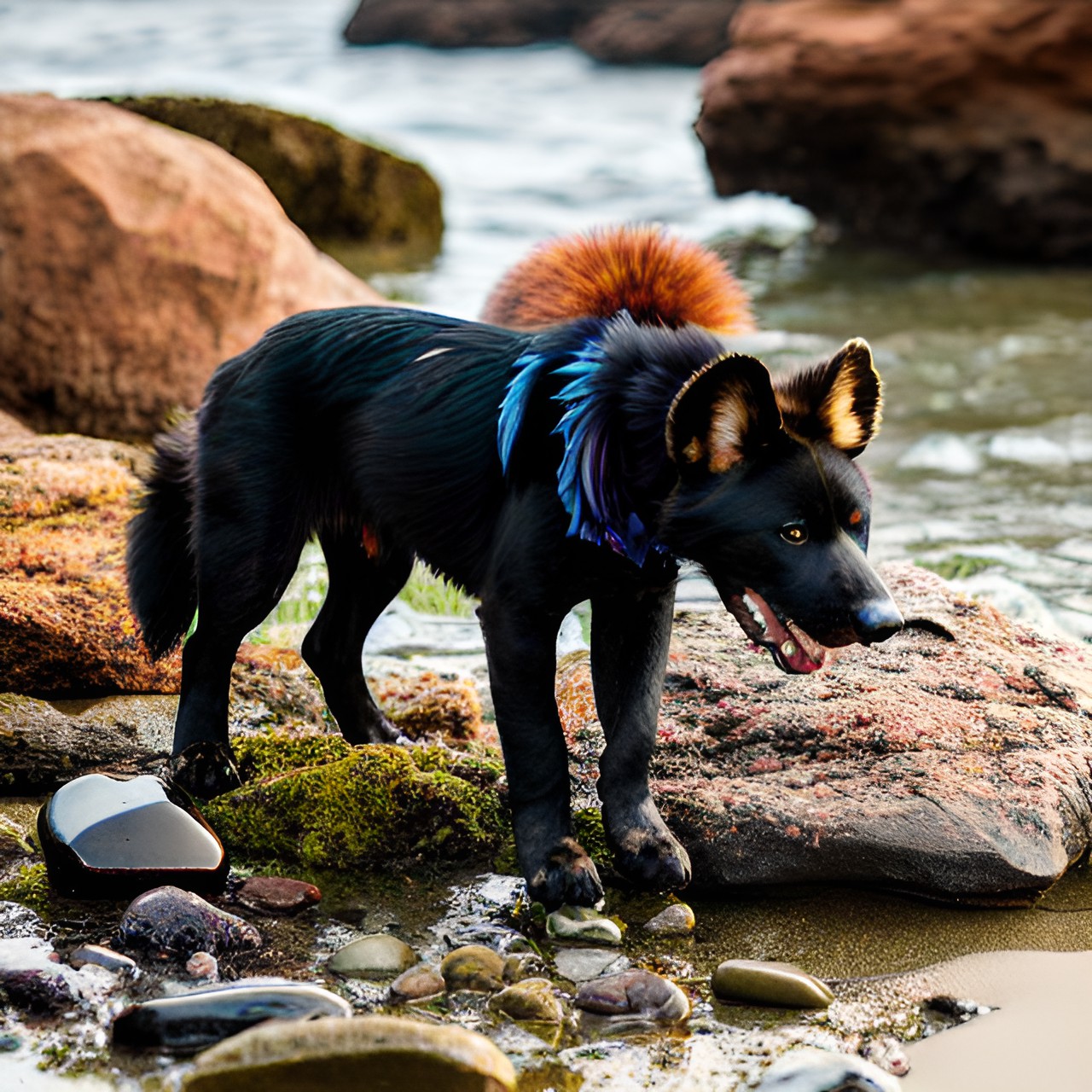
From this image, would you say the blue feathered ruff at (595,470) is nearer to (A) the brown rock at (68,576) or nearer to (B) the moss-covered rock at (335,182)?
(A) the brown rock at (68,576)

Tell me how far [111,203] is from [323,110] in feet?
60.3

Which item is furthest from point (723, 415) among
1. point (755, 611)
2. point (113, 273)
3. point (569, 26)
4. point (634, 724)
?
point (569, 26)

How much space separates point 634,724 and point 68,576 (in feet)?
7.06

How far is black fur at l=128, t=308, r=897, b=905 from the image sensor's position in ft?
10.3

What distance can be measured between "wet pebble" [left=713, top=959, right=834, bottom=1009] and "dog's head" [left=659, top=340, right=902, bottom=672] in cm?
65

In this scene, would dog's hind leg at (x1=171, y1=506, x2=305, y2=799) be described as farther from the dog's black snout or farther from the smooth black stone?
the dog's black snout

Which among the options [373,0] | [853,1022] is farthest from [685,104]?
[853,1022]

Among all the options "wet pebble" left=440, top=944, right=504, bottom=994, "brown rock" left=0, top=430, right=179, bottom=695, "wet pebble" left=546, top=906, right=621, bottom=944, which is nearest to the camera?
"wet pebble" left=440, top=944, right=504, bottom=994

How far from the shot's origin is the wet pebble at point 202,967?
3.07m

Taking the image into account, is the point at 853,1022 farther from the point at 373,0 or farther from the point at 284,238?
the point at 373,0

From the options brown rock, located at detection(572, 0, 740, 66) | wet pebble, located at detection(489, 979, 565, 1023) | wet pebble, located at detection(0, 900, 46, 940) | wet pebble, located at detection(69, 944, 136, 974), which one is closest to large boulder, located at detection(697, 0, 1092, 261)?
wet pebble, located at detection(489, 979, 565, 1023)

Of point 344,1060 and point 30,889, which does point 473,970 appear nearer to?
point 344,1060

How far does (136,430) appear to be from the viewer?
307 inches

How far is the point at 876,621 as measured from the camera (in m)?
3.04
